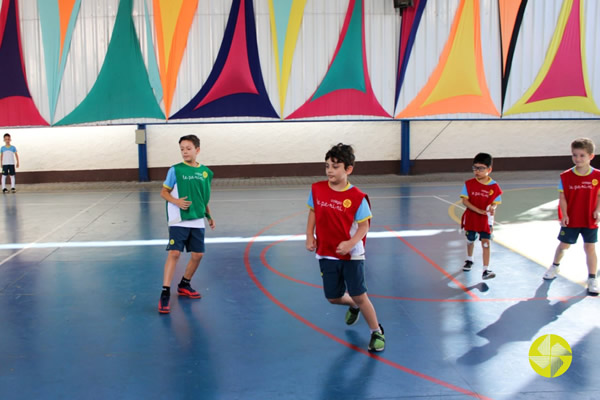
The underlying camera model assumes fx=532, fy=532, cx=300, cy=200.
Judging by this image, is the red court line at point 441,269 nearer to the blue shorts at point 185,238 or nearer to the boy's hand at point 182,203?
the blue shorts at point 185,238

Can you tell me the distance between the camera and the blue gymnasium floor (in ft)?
13.8

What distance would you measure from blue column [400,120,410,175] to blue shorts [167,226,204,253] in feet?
51.4

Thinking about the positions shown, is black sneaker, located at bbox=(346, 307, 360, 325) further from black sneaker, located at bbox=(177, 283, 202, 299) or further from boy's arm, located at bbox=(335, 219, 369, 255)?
black sneaker, located at bbox=(177, 283, 202, 299)

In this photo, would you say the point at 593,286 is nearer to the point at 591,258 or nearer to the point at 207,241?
the point at 591,258

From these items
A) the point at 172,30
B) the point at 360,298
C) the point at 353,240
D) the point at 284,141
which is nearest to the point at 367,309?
the point at 360,298

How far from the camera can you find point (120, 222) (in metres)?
11.4

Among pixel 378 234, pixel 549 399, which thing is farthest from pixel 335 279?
pixel 378 234

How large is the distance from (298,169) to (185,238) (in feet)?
48.9

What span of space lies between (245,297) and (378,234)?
4.10m

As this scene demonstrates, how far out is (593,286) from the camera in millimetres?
6266

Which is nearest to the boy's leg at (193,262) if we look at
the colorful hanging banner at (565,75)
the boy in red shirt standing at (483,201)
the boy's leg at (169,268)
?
the boy's leg at (169,268)

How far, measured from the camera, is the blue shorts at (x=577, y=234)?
246 inches

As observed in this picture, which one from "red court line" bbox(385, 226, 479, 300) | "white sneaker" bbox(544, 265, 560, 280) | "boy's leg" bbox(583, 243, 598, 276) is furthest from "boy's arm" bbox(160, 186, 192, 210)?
"boy's leg" bbox(583, 243, 598, 276)

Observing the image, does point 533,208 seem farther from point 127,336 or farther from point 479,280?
point 127,336
